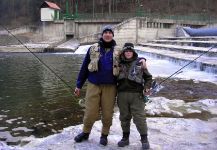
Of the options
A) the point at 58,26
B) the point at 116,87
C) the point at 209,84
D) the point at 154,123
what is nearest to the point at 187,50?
the point at 209,84

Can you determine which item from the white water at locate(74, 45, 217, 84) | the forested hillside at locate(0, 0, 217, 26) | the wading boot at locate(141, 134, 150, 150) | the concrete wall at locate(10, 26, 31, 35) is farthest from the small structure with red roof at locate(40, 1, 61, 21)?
the wading boot at locate(141, 134, 150, 150)

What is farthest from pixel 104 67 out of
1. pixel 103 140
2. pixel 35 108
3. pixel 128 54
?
pixel 35 108

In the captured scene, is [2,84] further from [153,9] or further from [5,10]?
[5,10]

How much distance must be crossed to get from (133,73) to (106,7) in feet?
228

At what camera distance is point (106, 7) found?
74.1 metres

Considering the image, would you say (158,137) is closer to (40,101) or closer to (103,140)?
(103,140)

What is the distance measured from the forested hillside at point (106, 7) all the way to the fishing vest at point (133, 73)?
199 ft

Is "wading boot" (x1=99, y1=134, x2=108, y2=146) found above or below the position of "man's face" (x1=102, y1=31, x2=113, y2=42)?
below

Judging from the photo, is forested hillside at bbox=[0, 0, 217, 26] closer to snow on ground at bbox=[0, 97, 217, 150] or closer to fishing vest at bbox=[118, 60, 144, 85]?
snow on ground at bbox=[0, 97, 217, 150]

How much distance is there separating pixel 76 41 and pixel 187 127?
127 feet

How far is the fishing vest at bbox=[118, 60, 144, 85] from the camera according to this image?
578 centimetres

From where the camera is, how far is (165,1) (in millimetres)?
70875

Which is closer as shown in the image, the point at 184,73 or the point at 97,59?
the point at 97,59

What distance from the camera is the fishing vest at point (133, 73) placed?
5.78m
